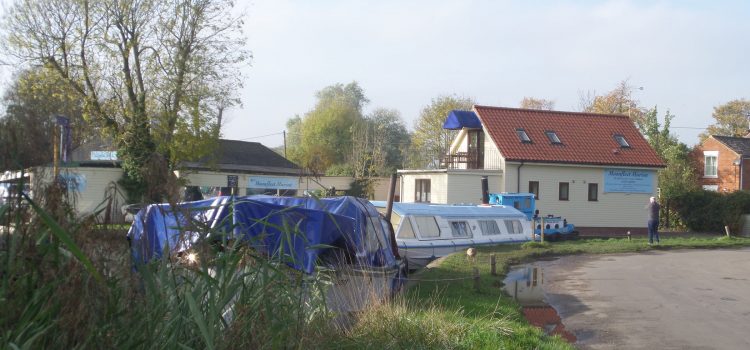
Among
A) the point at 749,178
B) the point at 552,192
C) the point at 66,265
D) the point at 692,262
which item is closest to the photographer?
the point at 66,265

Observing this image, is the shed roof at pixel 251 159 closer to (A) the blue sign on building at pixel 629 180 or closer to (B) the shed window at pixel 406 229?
(A) the blue sign on building at pixel 629 180

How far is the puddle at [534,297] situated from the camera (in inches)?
501

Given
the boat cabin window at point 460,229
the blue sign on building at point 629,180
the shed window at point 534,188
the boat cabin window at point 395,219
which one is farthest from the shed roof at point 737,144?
the boat cabin window at point 395,219

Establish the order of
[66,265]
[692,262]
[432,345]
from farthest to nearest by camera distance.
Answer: [692,262] < [432,345] < [66,265]

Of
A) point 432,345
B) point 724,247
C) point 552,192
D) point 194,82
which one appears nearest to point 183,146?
point 194,82

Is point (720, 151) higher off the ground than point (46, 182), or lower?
higher

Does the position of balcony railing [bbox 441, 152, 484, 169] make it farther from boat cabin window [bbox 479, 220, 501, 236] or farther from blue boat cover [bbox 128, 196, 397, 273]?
blue boat cover [bbox 128, 196, 397, 273]

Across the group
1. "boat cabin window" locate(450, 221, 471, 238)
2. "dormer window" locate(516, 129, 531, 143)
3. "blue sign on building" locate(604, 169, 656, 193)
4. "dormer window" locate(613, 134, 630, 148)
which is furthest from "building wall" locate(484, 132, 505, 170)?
"boat cabin window" locate(450, 221, 471, 238)

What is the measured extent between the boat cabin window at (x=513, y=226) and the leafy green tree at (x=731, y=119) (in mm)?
63891

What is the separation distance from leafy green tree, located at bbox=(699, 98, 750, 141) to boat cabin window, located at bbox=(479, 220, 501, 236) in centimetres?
6589

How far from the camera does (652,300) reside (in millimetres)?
15930

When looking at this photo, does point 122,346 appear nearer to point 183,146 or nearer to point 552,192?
point 183,146

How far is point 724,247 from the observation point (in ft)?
103

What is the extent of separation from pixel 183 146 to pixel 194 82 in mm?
3014
